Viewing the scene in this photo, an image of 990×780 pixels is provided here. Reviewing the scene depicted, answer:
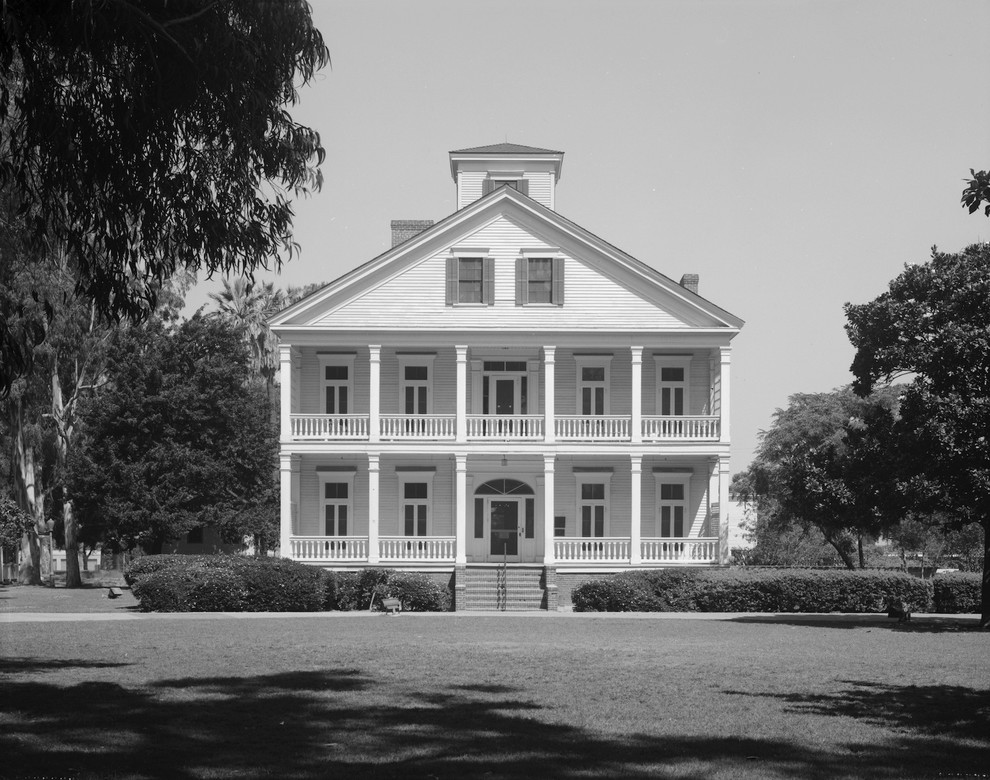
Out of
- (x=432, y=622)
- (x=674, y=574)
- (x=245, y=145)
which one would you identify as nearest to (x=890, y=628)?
(x=674, y=574)

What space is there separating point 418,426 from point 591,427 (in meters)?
5.48

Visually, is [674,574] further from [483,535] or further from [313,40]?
[313,40]

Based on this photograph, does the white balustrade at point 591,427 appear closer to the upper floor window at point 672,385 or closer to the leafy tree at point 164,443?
the upper floor window at point 672,385

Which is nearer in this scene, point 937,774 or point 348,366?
point 937,774

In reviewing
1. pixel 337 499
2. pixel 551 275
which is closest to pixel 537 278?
pixel 551 275

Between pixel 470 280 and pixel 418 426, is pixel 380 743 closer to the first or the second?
pixel 418 426

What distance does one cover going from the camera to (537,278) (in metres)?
40.7

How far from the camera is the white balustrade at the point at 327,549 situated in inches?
1549

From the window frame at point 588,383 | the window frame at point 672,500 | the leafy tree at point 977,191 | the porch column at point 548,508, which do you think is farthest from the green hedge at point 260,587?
the leafy tree at point 977,191

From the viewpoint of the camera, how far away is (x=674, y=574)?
3478cm

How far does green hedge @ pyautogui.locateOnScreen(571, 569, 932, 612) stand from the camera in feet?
114

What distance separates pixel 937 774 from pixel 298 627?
18162mm

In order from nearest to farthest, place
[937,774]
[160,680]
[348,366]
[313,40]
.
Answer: [937,774], [313,40], [160,680], [348,366]

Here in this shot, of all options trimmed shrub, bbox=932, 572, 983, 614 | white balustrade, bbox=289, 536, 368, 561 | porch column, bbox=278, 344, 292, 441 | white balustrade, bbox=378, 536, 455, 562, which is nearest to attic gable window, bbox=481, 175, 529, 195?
porch column, bbox=278, 344, 292, 441
